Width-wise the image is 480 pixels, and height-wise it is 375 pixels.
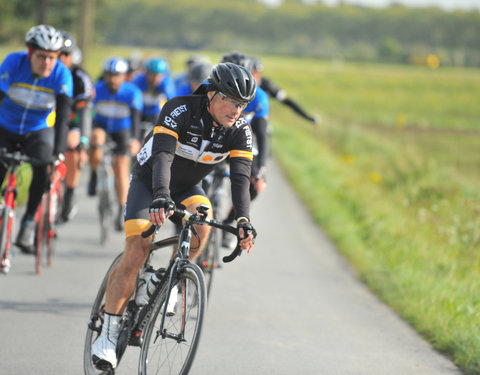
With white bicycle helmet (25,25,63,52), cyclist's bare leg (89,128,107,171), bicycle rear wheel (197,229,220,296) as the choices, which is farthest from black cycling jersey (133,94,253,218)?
cyclist's bare leg (89,128,107,171)

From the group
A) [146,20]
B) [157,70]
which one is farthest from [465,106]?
[146,20]

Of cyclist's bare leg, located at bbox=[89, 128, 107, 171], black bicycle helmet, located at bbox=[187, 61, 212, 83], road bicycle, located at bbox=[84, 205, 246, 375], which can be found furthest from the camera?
cyclist's bare leg, located at bbox=[89, 128, 107, 171]

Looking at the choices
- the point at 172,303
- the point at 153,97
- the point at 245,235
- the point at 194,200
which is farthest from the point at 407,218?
the point at 172,303

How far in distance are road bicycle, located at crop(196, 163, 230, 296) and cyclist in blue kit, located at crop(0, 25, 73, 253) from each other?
1473mm

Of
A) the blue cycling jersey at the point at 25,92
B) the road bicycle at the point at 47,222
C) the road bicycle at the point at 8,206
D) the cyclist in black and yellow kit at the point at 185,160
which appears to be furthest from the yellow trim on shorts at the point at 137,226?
the road bicycle at the point at 47,222

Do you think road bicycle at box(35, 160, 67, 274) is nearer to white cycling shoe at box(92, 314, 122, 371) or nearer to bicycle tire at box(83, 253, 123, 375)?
bicycle tire at box(83, 253, 123, 375)

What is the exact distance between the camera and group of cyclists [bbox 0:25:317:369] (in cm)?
465

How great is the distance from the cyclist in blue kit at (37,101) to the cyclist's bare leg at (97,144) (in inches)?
94.2

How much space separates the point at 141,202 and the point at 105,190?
4.82 metres

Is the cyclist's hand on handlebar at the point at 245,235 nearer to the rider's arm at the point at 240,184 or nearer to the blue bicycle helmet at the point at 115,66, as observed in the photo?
the rider's arm at the point at 240,184

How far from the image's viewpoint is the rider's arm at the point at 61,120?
23.1ft

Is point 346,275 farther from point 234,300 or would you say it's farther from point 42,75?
point 42,75

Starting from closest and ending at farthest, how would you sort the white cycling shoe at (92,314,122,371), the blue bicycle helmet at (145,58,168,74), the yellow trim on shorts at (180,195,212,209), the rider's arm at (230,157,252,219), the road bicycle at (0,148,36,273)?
the white cycling shoe at (92,314,122,371), the rider's arm at (230,157,252,219), the yellow trim on shorts at (180,195,212,209), the road bicycle at (0,148,36,273), the blue bicycle helmet at (145,58,168,74)

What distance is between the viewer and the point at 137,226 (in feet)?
15.4
